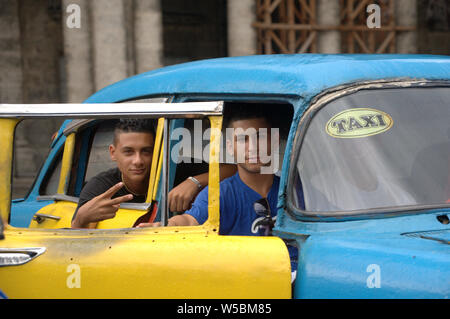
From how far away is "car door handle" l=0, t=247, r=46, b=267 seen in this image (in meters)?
2.18

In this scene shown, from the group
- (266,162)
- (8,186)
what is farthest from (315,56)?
(8,186)

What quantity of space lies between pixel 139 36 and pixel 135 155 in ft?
30.4

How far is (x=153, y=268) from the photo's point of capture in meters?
2.06

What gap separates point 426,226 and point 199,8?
49.4 feet

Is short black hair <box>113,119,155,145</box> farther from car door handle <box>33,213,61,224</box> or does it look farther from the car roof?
car door handle <box>33,213,61,224</box>

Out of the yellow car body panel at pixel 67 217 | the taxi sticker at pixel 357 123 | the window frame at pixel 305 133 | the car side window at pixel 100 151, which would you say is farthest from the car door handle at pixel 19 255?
the car side window at pixel 100 151

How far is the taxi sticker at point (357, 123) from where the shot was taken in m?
2.38

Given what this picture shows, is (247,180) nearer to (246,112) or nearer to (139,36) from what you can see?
(246,112)

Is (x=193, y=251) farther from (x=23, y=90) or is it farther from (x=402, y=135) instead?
(x=23, y=90)

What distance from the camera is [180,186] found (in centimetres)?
296

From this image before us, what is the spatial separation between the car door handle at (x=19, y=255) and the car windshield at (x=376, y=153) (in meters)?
0.92

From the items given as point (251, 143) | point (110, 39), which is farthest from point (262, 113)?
point (110, 39)

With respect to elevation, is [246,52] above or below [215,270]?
above

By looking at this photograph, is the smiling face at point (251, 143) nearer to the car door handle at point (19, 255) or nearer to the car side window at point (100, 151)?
the car door handle at point (19, 255)
